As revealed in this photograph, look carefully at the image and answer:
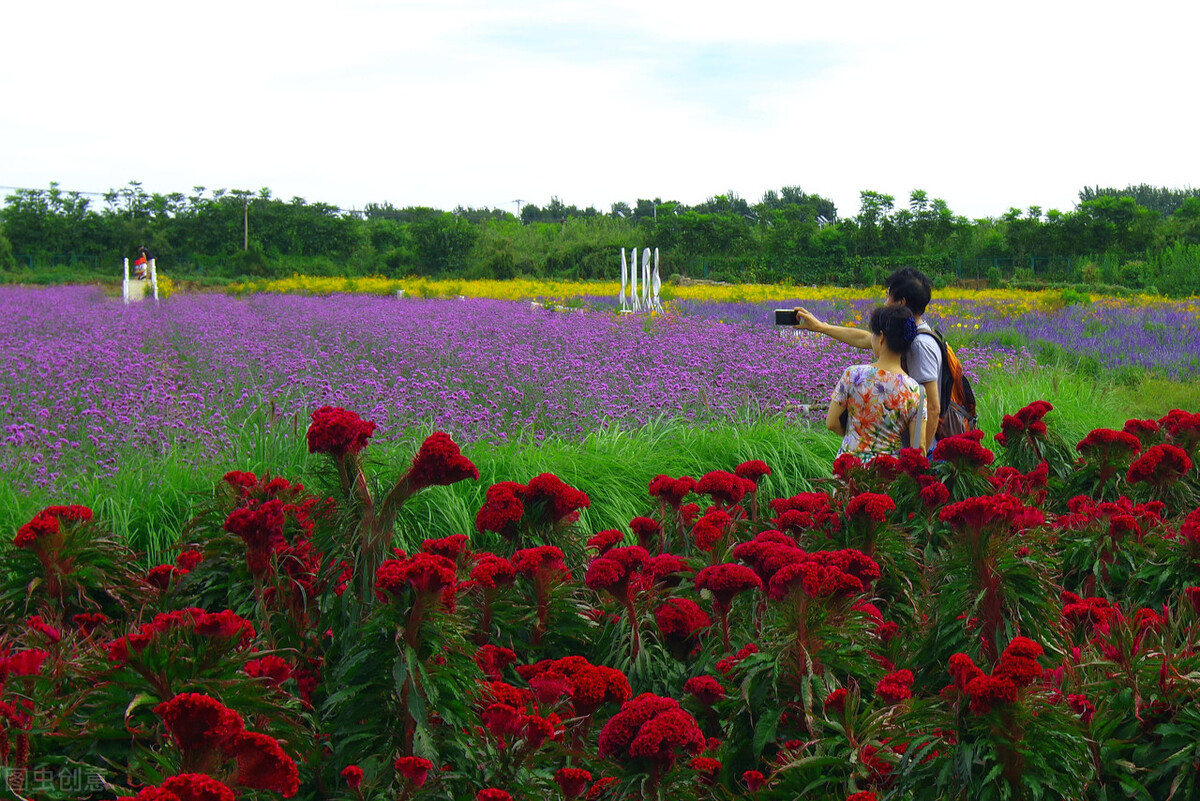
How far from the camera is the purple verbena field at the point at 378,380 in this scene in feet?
18.4

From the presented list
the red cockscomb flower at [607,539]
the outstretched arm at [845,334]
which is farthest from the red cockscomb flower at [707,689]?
the outstretched arm at [845,334]

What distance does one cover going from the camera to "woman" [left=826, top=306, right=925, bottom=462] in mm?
4293

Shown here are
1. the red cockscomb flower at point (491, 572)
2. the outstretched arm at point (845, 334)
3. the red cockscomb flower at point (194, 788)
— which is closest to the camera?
the red cockscomb flower at point (194, 788)

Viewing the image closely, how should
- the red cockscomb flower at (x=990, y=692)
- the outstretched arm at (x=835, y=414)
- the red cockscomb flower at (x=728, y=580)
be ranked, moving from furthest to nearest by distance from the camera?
the outstretched arm at (x=835, y=414) → the red cockscomb flower at (x=728, y=580) → the red cockscomb flower at (x=990, y=692)

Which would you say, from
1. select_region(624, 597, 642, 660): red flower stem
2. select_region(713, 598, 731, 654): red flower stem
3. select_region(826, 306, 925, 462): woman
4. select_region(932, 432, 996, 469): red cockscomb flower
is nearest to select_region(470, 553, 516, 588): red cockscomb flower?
select_region(624, 597, 642, 660): red flower stem

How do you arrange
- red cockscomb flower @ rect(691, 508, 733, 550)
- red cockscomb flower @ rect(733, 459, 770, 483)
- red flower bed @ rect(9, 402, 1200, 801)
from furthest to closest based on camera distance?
red cockscomb flower @ rect(733, 459, 770, 483)
red cockscomb flower @ rect(691, 508, 733, 550)
red flower bed @ rect(9, 402, 1200, 801)

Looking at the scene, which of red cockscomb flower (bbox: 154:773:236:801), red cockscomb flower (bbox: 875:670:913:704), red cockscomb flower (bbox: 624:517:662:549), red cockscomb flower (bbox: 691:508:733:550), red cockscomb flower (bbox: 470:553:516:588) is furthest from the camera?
red cockscomb flower (bbox: 624:517:662:549)

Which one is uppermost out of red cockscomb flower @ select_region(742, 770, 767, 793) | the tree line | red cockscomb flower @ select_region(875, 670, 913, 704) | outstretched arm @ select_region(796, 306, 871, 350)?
the tree line

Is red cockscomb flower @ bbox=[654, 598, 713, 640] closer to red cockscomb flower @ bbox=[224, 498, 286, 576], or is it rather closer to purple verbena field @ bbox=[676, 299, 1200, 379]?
red cockscomb flower @ bbox=[224, 498, 286, 576]

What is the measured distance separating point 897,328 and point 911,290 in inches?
18.3

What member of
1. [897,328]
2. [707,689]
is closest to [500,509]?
[707,689]

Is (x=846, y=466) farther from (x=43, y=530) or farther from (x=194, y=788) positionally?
(x=194, y=788)

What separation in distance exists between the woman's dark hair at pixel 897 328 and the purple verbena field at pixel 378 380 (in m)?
2.23

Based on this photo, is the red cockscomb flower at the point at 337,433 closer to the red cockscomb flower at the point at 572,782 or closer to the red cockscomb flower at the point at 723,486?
the red cockscomb flower at the point at 572,782
